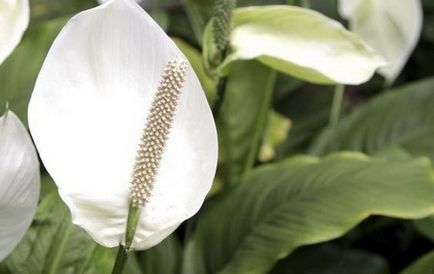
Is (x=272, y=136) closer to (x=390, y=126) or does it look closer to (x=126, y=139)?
(x=390, y=126)

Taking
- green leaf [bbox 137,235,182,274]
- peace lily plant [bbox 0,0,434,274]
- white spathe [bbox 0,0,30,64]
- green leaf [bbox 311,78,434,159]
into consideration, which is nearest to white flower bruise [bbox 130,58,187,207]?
peace lily plant [bbox 0,0,434,274]

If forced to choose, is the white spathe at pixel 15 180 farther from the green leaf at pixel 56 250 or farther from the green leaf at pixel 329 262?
the green leaf at pixel 329 262

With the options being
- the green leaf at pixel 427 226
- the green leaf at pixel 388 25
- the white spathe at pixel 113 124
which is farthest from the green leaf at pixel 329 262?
the white spathe at pixel 113 124

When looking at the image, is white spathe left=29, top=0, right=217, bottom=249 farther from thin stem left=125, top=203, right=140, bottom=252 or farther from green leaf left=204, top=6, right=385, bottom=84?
green leaf left=204, top=6, right=385, bottom=84

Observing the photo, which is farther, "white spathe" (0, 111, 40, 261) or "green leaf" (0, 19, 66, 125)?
"green leaf" (0, 19, 66, 125)

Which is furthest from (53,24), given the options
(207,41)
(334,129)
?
(334,129)

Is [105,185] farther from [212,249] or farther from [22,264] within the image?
[212,249]

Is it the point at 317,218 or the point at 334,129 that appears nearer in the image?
the point at 317,218
